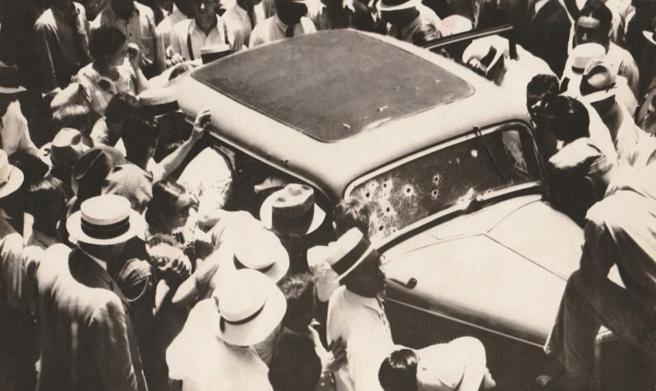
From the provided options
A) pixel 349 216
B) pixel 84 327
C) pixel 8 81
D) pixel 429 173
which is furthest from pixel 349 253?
pixel 8 81

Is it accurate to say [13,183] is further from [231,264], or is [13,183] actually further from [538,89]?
[538,89]

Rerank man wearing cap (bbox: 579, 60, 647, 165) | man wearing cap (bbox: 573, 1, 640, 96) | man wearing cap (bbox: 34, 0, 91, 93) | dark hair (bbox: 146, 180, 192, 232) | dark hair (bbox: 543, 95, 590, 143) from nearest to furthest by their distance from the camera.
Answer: dark hair (bbox: 146, 180, 192, 232) < dark hair (bbox: 543, 95, 590, 143) < man wearing cap (bbox: 579, 60, 647, 165) < man wearing cap (bbox: 573, 1, 640, 96) < man wearing cap (bbox: 34, 0, 91, 93)

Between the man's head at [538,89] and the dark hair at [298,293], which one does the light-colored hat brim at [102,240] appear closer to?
the dark hair at [298,293]

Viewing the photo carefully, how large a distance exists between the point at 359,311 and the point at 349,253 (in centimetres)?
26

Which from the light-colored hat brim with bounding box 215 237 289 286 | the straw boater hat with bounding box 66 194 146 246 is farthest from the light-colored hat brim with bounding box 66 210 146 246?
the light-colored hat brim with bounding box 215 237 289 286

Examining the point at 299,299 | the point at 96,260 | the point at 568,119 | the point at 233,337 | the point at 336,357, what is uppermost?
the point at 568,119

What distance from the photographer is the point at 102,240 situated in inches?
133

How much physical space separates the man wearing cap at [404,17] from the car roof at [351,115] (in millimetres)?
693

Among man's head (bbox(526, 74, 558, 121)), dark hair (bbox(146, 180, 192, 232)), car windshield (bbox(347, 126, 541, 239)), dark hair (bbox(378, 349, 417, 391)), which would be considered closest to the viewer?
dark hair (bbox(378, 349, 417, 391))

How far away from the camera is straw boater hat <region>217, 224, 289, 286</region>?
11.6 feet

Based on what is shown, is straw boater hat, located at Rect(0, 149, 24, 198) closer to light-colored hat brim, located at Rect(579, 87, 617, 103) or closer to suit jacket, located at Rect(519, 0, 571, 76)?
light-colored hat brim, located at Rect(579, 87, 617, 103)

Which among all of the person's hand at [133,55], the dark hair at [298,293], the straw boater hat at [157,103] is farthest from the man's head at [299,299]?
the person's hand at [133,55]

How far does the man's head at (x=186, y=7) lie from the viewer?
5.99 m

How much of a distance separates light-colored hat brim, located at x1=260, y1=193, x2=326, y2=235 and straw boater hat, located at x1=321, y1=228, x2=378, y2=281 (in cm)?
21
